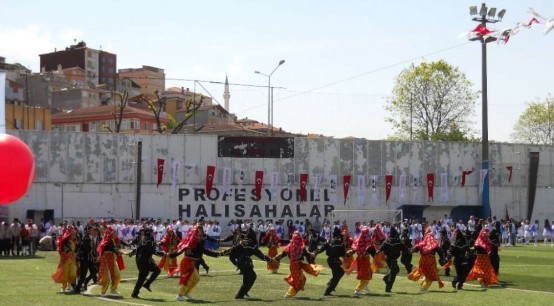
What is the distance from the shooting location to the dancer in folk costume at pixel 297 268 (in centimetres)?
2281

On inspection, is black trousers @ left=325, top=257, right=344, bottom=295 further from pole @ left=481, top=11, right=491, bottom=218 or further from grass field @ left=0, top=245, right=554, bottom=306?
pole @ left=481, top=11, right=491, bottom=218

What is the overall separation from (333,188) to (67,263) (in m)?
34.8

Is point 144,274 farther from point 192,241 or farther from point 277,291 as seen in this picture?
point 277,291

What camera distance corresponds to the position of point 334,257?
23609mm

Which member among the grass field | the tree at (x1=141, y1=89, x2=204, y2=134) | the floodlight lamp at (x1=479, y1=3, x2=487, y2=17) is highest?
the floodlight lamp at (x1=479, y1=3, x2=487, y2=17)

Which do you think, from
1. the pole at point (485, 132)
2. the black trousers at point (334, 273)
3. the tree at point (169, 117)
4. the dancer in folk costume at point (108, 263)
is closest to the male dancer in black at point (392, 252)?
the black trousers at point (334, 273)

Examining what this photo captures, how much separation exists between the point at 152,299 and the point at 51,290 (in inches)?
146

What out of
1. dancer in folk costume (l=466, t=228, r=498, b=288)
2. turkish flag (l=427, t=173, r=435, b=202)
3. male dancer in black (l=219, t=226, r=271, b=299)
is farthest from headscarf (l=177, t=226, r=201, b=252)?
turkish flag (l=427, t=173, r=435, b=202)

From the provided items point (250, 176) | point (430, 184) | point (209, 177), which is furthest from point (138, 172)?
point (430, 184)

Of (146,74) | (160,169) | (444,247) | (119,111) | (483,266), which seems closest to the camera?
(483,266)

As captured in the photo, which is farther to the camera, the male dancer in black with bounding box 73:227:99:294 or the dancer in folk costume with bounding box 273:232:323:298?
the male dancer in black with bounding box 73:227:99:294

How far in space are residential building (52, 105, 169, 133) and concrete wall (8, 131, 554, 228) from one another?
1404 inches

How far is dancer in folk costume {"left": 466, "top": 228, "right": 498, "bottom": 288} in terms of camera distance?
2562 cm

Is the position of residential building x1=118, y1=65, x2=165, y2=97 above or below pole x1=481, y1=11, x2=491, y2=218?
above
